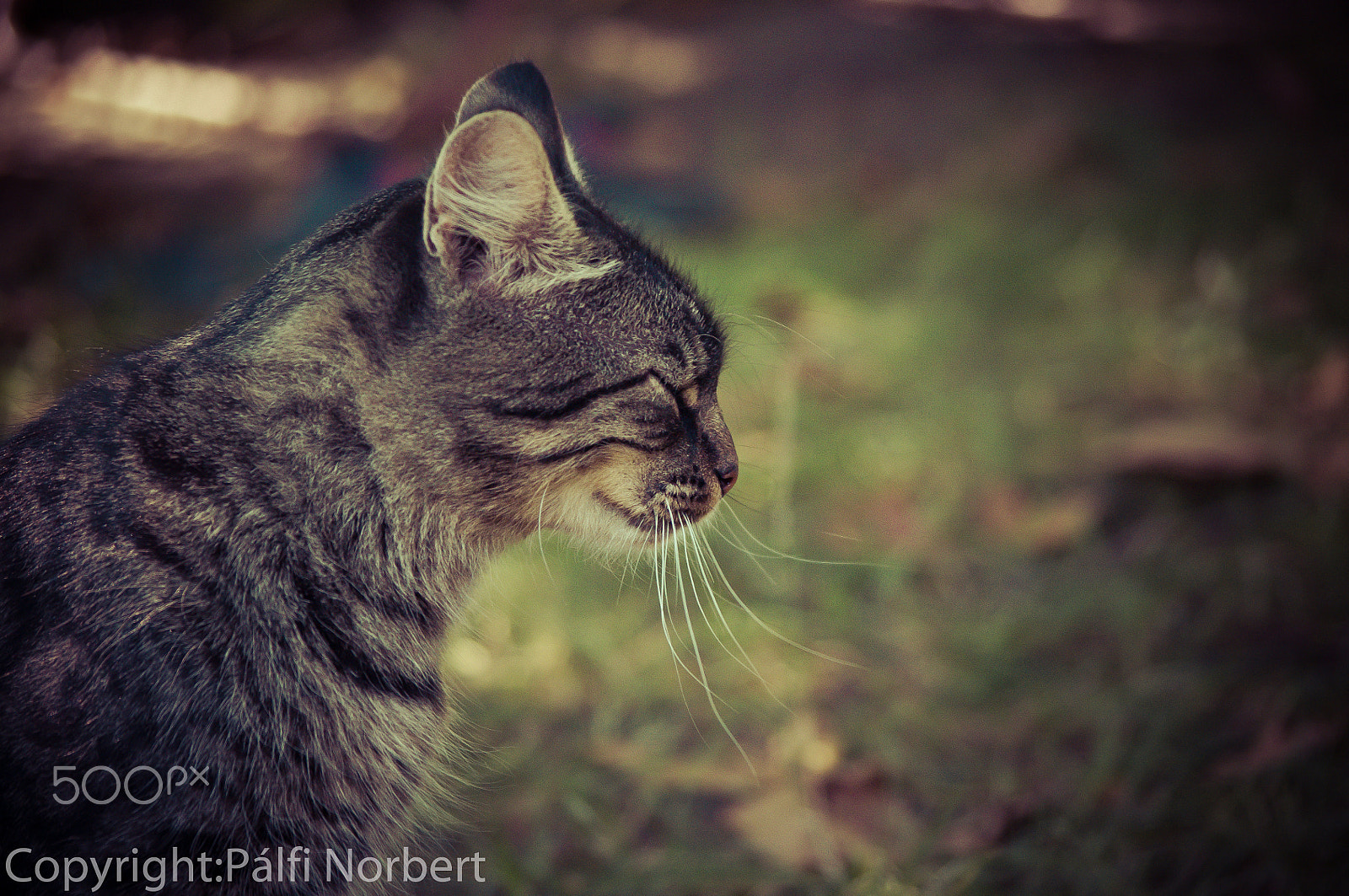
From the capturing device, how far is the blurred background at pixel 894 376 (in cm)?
210

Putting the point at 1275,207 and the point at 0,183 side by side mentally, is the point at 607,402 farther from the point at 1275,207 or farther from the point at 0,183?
the point at 1275,207

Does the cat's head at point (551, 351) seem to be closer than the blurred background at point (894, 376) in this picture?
Yes

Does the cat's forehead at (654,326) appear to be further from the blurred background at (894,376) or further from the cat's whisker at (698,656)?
the blurred background at (894,376)

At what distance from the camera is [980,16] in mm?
5574

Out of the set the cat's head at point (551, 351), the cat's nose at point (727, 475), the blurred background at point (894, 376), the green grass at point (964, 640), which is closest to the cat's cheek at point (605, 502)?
the cat's head at point (551, 351)

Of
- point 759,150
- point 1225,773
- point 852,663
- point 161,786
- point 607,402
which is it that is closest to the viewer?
point 161,786

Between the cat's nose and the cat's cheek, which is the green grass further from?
the cat's nose

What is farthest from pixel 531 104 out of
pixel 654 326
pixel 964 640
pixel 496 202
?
pixel 964 640

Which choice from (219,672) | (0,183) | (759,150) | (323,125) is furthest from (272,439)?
(759,150)

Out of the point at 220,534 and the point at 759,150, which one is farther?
the point at 759,150

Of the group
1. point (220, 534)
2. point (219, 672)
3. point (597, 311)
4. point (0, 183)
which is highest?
point (0, 183)

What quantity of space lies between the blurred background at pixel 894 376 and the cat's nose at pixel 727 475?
0.20 metres

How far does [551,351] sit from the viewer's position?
1.58m

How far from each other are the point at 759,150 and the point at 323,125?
273 centimetres
